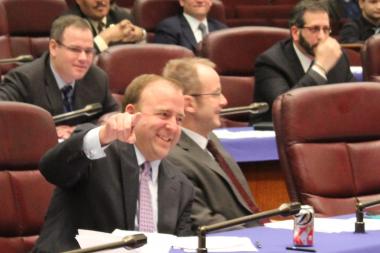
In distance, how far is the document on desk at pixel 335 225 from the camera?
10.3ft

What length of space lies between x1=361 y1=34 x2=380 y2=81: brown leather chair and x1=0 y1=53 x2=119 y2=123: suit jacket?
1.25 m

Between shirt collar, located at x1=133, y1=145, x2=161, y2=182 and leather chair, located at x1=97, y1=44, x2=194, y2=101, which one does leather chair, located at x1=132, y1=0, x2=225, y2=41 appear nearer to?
leather chair, located at x1=97, y1=44, x2=194, y2=101

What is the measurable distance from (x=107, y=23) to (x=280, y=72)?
1352 millimetres

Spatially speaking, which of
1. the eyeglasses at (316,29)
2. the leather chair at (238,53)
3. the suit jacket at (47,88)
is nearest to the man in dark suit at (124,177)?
the suit jacket at (47,88)

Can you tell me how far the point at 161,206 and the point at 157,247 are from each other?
15.1 inches

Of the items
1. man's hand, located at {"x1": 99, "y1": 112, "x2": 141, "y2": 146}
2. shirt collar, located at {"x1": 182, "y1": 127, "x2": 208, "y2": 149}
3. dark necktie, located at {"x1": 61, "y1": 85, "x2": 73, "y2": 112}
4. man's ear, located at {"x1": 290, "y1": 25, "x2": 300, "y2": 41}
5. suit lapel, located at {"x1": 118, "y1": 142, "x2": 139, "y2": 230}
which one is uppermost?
man's hand, located at {"x1": 99, "y1": 112, "x2": 141, "y2": 146}

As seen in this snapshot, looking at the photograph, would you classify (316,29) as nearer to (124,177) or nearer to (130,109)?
(130,109)

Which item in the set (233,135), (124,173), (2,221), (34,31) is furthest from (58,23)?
(124,173)

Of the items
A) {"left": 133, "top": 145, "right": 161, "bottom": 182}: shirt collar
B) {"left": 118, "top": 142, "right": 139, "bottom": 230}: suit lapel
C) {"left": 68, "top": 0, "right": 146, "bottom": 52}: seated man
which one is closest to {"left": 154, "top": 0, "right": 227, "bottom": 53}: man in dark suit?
{"left": 68, "top": 0, "right": 146, "bottom": 52}: seated man

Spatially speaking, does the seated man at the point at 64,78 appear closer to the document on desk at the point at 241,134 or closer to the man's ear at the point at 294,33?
the document on desk at the point at 241,134

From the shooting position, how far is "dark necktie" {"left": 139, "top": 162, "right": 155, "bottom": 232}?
3076 millimetres

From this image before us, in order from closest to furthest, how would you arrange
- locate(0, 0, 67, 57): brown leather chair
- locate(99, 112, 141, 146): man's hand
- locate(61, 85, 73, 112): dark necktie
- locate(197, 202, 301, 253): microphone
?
locate(197, 202, 301, 253): microphone, locate(99, 112, 141, 146): man's hand, locate(61, 85, 73, 112): dark necktie, locate(0, 0, 67, 57): brown leather chair

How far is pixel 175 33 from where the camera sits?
6.42 meters

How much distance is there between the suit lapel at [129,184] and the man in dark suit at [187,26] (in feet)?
11.2
